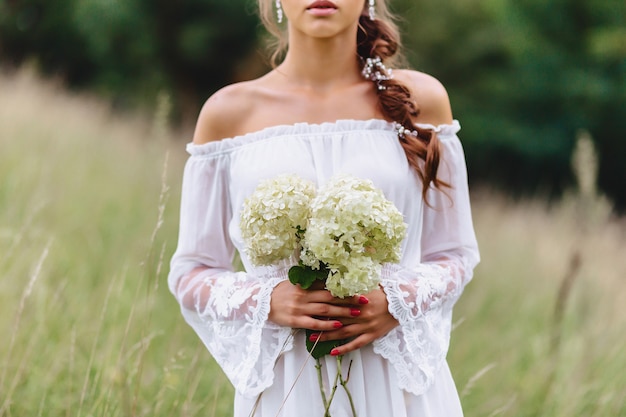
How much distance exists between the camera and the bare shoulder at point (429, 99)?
2.22 m

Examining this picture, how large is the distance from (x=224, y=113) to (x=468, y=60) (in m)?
12.6

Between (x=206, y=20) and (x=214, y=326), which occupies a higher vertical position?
(x=206, y=20)

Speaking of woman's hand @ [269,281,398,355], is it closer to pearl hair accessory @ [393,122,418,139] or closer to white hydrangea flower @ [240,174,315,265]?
white hydrangea flower @ [240,174,315,265]

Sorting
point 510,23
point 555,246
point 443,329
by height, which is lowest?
point 555,246

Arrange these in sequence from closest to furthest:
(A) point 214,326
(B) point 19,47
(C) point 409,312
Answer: (C) point 409,312 < (A) point 214,326 < (B) point 19,47

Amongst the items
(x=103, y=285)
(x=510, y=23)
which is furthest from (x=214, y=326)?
(x=510, y=23)

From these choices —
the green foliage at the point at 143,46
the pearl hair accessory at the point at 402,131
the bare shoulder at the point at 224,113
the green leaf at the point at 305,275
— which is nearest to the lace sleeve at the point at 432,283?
the pearl hair accessory at the point at 402,131

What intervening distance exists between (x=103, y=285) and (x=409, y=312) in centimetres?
290

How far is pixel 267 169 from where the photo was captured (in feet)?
6.62

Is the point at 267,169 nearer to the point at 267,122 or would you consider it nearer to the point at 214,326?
the point at 267,122

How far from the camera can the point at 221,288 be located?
2057 mm

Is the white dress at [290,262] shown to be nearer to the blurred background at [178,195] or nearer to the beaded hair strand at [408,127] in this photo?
the beaded hair strand at [408,127]

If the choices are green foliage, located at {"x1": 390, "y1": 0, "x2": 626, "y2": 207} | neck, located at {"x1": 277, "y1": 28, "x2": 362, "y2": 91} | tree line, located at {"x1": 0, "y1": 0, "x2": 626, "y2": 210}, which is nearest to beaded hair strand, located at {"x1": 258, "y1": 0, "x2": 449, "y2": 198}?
neck, located at {"x1": 277, "y1": 28, "x2": 362, "y2": 91}

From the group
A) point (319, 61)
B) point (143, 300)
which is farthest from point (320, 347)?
point (143, 300)
